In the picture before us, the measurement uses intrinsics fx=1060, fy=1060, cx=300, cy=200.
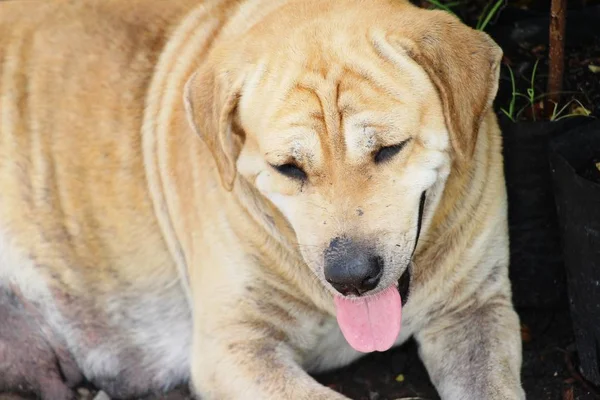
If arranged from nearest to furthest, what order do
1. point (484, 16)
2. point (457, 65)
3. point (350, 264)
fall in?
point (350, 264), point (457, 65), point (484, 16)

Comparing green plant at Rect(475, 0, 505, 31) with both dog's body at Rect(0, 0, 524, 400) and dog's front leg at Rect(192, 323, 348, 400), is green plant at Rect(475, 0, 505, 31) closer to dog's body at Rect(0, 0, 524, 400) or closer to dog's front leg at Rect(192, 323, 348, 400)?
dog's body at Rect(0, 0, 524, 400)

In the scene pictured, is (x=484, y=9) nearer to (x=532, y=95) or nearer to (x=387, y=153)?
(x=532, y=95)

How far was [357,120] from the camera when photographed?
9.95 ft

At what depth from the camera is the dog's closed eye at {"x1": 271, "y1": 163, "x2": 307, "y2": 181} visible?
3.14 m

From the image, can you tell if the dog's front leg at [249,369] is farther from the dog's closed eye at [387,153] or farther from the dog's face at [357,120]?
the dog's closed eye at [387,153]

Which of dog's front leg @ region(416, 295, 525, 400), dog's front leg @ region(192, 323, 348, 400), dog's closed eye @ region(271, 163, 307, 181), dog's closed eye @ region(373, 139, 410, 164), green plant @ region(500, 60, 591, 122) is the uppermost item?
dog's closed eye @ region(373, 139, 410, 164)

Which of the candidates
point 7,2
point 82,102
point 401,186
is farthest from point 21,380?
point 401,186

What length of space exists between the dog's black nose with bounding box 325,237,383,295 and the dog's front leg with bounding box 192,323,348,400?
1.80 feet

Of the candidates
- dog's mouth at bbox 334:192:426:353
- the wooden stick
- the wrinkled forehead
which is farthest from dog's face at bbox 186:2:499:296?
the wooden stick

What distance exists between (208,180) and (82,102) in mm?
642

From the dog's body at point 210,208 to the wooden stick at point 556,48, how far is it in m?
0.38

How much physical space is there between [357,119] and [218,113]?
0.49 m

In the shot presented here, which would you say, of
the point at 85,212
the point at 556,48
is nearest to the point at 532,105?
the point at 556,48

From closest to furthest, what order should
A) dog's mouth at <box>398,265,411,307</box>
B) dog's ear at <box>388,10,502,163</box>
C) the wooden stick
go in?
dog's ear at <box>388,10,502,163</box> → dog's mouth at <box>398,265,411,307</box> → the wooden stick
